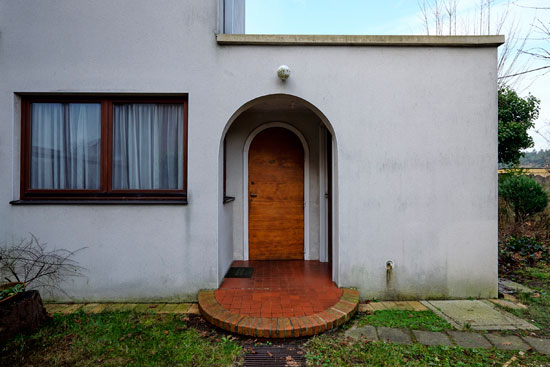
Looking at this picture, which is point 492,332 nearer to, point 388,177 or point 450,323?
point 450,323

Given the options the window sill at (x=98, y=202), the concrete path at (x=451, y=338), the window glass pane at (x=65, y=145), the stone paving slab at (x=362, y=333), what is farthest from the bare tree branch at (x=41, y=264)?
the concrete path at (x=451, y=338)

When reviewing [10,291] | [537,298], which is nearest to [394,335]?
[537,298]

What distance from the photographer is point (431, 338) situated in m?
2.75

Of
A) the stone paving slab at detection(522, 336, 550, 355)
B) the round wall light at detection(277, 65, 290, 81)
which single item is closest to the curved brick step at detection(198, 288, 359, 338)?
the stone paving slab at detection(522, 336, 550, 355)

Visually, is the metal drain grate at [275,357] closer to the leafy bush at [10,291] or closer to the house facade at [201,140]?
the house facade at [201,140]

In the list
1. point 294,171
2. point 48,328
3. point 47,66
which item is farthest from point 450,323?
point 47,66

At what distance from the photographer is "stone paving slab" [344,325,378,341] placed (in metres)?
2.78

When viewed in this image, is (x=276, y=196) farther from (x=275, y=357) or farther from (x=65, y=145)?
(x=65, y=145)

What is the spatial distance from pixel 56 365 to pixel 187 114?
287 cm

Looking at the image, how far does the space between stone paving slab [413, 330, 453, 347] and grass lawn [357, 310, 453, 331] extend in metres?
0.08

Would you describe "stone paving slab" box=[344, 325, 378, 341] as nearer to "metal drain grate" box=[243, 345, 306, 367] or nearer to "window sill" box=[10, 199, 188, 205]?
"metal drain grate" box=[243, 345, 306, 367]

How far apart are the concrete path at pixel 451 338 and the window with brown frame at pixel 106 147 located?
2.70 metres

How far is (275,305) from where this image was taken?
3227 mm

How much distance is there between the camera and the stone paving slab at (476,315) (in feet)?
9.79
